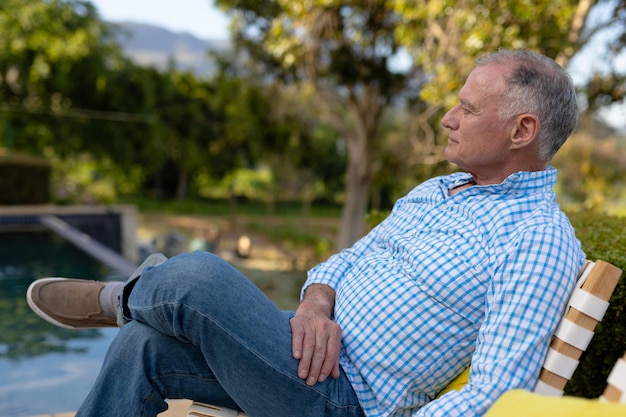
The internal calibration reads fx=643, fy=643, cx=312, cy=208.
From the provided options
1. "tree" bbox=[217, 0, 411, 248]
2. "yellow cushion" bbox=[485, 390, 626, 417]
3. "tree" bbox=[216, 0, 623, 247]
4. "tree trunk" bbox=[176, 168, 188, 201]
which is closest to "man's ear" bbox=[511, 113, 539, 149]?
"yellow cushion" bbox=[485, 390, 626, 417]

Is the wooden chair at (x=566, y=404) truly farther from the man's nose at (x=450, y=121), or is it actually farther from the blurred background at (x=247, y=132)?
the blurred background at (x=247, y=132)

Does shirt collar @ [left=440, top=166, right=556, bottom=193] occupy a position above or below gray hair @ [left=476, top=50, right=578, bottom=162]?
below

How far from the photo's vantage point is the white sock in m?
1.71

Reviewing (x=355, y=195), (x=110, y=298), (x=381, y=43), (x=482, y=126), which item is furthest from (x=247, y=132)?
(x=482, y=126)

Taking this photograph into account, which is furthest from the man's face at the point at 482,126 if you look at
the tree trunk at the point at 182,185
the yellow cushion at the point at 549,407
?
the tree trunk at the point at 182,185

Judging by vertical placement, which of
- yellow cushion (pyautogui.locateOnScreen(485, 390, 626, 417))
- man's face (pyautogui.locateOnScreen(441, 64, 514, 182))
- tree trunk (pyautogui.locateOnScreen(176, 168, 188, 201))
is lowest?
tree trunk (pyautogui.locateOnScreen(176, 168, 188, 201))

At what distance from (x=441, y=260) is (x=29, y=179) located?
1193cm

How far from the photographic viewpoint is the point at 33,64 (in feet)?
62.4

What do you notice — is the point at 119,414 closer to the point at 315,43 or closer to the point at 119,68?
the point at 315,43

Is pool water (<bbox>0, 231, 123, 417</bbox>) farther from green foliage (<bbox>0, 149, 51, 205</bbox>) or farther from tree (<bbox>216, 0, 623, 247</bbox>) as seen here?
green foliage (<bbox>0, 149, 51, 205</bbox>)

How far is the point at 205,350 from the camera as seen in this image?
145 cm

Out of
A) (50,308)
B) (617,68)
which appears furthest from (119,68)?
(50,308)

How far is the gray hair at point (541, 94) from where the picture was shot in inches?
61.1

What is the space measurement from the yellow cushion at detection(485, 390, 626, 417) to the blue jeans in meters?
0.49
